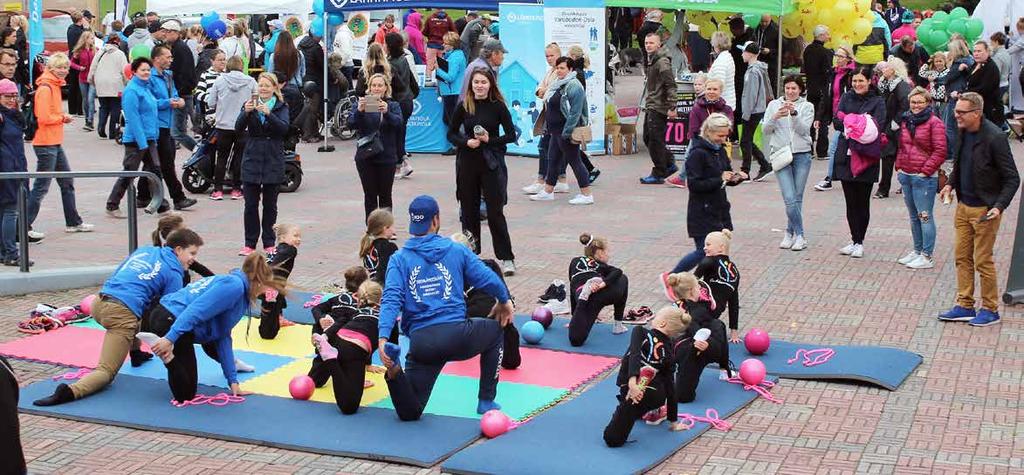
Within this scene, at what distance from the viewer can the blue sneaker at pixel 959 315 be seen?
10.6 m

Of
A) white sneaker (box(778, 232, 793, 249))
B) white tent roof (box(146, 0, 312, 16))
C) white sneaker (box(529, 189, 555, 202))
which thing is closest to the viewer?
white sneaker (box(778, 232, 793, 249))

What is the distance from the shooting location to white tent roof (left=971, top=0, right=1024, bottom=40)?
25.4 meters

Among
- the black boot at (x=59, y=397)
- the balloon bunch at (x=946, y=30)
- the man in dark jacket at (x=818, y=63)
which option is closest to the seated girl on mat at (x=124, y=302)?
the black boot at (x=59, y=397)

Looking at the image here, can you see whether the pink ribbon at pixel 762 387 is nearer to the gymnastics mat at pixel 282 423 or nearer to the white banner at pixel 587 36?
the gymnastics mat at pixel 282 423

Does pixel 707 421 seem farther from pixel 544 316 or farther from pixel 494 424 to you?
pixel 544 316

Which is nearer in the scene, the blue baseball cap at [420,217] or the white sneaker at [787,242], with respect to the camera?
the blue baseball cap at [420,217]

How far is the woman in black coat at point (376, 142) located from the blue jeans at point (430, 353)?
5078mm

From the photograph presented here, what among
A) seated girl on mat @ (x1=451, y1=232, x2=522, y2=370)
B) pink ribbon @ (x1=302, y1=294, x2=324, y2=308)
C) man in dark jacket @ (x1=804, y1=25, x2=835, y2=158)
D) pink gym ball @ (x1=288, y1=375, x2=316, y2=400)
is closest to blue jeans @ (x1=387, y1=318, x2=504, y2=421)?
pink gym ball @ (x1=288, y1=375, x2=316, y2=400)

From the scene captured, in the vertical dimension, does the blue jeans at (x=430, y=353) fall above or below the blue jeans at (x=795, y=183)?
below

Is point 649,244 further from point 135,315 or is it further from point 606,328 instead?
→ point 135,315

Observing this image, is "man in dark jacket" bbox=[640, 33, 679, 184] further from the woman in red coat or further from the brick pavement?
the woman in red coat

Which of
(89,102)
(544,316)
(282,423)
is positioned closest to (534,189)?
(544,316)

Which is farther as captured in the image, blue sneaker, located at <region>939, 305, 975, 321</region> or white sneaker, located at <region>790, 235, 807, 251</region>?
white sneaker, located at <region>790, 235, 807, 251</region>

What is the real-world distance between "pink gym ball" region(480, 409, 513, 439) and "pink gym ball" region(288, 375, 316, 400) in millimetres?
1336
